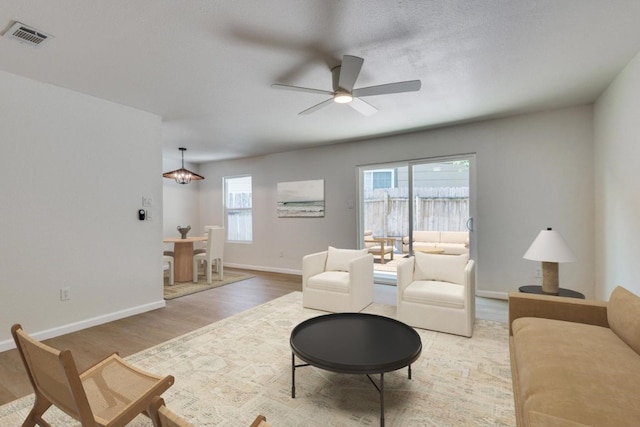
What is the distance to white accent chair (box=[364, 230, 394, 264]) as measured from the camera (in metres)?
5.45

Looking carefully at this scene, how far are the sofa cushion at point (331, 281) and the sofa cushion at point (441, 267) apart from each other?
816 mm

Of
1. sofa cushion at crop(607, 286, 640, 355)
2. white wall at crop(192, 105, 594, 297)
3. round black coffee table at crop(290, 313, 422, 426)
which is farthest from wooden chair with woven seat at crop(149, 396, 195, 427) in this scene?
white wall at crop(192, 105, 594, 297)

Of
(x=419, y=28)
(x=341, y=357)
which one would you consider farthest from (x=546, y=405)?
(x=419, y=28)

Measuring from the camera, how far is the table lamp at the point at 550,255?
7.93 ft

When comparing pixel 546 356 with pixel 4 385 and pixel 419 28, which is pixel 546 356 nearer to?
pixel 419 28

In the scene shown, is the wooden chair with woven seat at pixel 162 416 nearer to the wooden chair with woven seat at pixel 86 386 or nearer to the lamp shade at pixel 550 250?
the wooden chair with woven seat at pixel 86 386

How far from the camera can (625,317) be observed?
1727mm

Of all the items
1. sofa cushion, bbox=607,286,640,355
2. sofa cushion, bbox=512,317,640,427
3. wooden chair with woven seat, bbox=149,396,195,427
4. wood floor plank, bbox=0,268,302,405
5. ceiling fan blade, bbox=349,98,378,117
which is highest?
ceiling fan blade, bbox=349,98,378,117

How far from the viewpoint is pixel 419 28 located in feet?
6.92

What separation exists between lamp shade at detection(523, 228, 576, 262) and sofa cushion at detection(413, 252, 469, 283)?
0.77 metres

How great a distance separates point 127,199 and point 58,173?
715 millimetres

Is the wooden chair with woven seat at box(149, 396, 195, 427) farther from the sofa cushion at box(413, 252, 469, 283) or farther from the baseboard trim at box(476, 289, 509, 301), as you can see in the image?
the baseboard trim at box(476, 289, 509, 301)

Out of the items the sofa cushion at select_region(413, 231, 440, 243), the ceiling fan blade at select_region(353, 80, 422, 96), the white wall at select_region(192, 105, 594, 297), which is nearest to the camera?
the ceiling fan blade at select_region(353, 80, 422, 96)

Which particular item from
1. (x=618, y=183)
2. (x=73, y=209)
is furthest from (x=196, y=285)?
(x=618, y=183)
